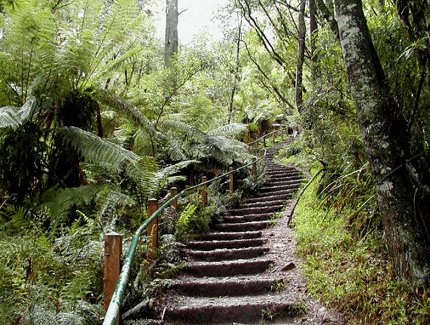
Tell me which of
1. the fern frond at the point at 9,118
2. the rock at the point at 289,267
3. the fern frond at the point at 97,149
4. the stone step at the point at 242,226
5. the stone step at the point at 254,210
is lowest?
the rock at the point at 289,267

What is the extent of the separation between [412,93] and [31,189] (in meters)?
4.41

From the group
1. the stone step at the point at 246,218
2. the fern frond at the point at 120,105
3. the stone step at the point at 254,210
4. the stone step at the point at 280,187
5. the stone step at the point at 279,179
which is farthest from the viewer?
the stone step at the point at 279,179

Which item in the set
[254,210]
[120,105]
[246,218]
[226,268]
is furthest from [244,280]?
[254,210]

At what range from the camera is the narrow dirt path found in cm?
318

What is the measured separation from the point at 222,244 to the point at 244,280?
4.41 feet

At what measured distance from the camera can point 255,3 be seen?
352 inches

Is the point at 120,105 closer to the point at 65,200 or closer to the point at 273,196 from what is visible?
the point at 65,200

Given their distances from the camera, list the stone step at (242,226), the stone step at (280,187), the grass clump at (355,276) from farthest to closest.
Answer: the stone step at (280,187)
the stone step at (242,226)
the grass clump at (355,276)

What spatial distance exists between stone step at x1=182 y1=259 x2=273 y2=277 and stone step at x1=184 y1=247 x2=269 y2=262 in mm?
425

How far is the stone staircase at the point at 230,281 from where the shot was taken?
323 cm

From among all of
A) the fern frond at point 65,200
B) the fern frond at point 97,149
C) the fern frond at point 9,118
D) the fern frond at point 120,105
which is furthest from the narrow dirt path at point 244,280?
the fern frond at point 9,118

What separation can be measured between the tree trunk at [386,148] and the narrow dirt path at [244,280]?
0.82 m

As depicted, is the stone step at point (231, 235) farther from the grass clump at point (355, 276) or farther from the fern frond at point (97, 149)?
the fern frond at point (97, 149)

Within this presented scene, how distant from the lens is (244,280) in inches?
151
